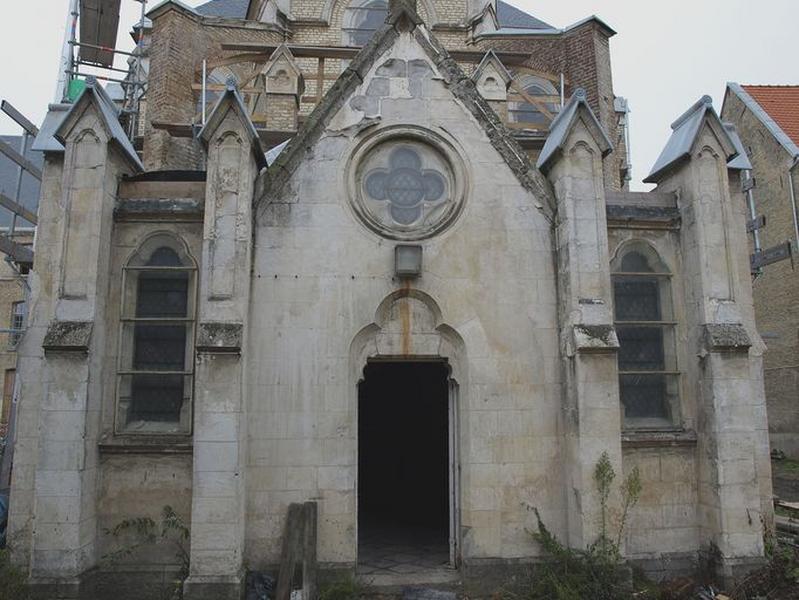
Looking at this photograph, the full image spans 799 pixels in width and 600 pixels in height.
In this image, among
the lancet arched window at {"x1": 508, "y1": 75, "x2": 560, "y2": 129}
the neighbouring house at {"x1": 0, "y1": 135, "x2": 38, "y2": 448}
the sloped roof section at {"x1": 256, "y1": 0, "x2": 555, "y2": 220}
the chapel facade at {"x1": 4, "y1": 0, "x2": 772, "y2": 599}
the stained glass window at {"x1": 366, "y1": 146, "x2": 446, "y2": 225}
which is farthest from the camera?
the neighbouring house at {"x1": 0, "y1": 135, "x2": 38, "y2": 448}

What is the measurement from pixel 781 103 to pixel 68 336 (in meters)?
26.0

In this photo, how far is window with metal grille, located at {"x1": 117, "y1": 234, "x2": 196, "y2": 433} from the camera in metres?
8.50

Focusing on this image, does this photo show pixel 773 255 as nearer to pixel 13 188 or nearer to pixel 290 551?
pixel 290 551

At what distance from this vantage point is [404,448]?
1503 cm

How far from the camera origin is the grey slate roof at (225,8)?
80.5 feet

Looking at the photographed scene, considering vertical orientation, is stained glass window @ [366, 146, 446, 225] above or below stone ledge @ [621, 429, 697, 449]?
above

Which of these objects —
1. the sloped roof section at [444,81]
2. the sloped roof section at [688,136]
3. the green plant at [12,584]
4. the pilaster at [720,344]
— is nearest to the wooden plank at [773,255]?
the pilaster at [720,344]

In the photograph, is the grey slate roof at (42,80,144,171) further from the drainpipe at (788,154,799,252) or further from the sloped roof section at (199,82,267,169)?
the drainpipe at (788,154,799,252)

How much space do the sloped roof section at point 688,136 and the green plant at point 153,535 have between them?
27.6 feet

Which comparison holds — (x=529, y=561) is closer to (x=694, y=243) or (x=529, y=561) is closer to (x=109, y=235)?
(x=694, y=243)

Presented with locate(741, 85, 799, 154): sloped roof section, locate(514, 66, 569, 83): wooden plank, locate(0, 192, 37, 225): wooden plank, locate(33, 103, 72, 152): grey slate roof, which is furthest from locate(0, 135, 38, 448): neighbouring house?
locate(741, 85, 799, 154): sloped roof section

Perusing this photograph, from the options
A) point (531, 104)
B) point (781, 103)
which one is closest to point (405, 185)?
point (531, 104)

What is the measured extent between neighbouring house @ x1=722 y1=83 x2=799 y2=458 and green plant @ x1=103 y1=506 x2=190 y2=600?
20.3 meters

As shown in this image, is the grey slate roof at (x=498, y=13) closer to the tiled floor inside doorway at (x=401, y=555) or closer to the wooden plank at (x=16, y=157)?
the wooden plank at (x=16, y=157)
